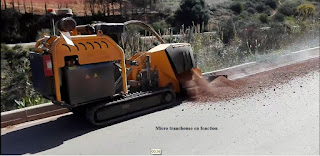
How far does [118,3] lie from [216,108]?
8.07 feet

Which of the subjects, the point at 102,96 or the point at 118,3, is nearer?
the point at 102,96

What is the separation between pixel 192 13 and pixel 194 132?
16.0ft

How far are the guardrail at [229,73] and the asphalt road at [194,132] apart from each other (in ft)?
0.39

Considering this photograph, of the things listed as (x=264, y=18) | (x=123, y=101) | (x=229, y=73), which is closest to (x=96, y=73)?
(x=123, y=101)

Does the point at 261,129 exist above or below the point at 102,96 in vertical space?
below

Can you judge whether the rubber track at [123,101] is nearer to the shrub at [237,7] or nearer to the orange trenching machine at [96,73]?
the orange trenching machine at [96,73]

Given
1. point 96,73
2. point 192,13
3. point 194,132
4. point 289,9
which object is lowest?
point 194,132

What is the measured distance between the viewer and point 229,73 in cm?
849

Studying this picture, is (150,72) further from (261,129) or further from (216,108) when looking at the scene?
(261,129)

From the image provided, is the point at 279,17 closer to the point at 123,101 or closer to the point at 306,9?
the point at 306,9

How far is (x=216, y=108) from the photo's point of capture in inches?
A: 230


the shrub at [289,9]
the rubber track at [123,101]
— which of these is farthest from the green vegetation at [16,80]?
the shrub at [289,9]

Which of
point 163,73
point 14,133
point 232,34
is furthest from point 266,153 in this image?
point 232,34

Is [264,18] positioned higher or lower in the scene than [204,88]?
higher
